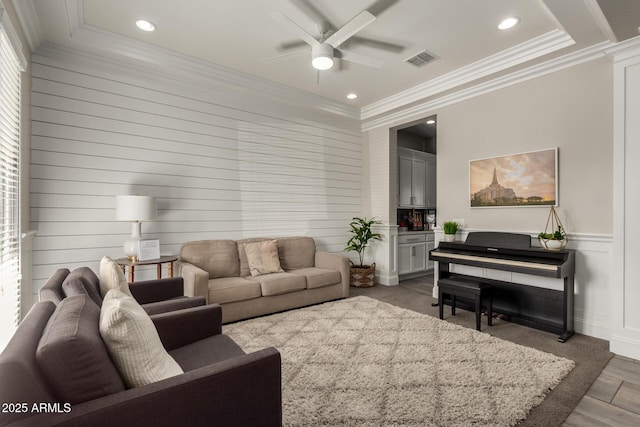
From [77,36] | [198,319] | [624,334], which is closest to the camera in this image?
[198,319]

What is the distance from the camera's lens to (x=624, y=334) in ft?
8.96

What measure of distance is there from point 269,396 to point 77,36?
3.57m

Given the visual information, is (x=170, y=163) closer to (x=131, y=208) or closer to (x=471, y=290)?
(x=131, y=208)

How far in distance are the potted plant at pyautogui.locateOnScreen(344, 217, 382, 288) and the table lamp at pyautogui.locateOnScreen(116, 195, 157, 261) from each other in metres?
3.03

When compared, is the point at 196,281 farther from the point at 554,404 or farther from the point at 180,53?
the point at 554,404

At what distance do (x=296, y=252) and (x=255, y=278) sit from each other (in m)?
0.87

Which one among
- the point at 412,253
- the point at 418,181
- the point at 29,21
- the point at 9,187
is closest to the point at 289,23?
the point at 29,21

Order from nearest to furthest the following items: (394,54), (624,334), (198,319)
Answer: (198,319) < (624,334) < (394,54)

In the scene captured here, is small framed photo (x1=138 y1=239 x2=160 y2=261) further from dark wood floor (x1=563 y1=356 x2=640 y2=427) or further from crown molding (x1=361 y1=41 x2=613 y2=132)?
crown molding (x1=361 y1=41 x2=613 y2=132)

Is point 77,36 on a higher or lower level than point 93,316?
higher

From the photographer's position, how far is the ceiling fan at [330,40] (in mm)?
2486

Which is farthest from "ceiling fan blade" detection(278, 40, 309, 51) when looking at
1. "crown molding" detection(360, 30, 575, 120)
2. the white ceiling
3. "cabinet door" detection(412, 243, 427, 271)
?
"cabinet door" detection(412, 243, 427, 271)

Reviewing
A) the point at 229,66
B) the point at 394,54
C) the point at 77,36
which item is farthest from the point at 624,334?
the point at 77,36

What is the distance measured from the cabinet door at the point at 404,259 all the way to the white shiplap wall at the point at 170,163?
1.01m
